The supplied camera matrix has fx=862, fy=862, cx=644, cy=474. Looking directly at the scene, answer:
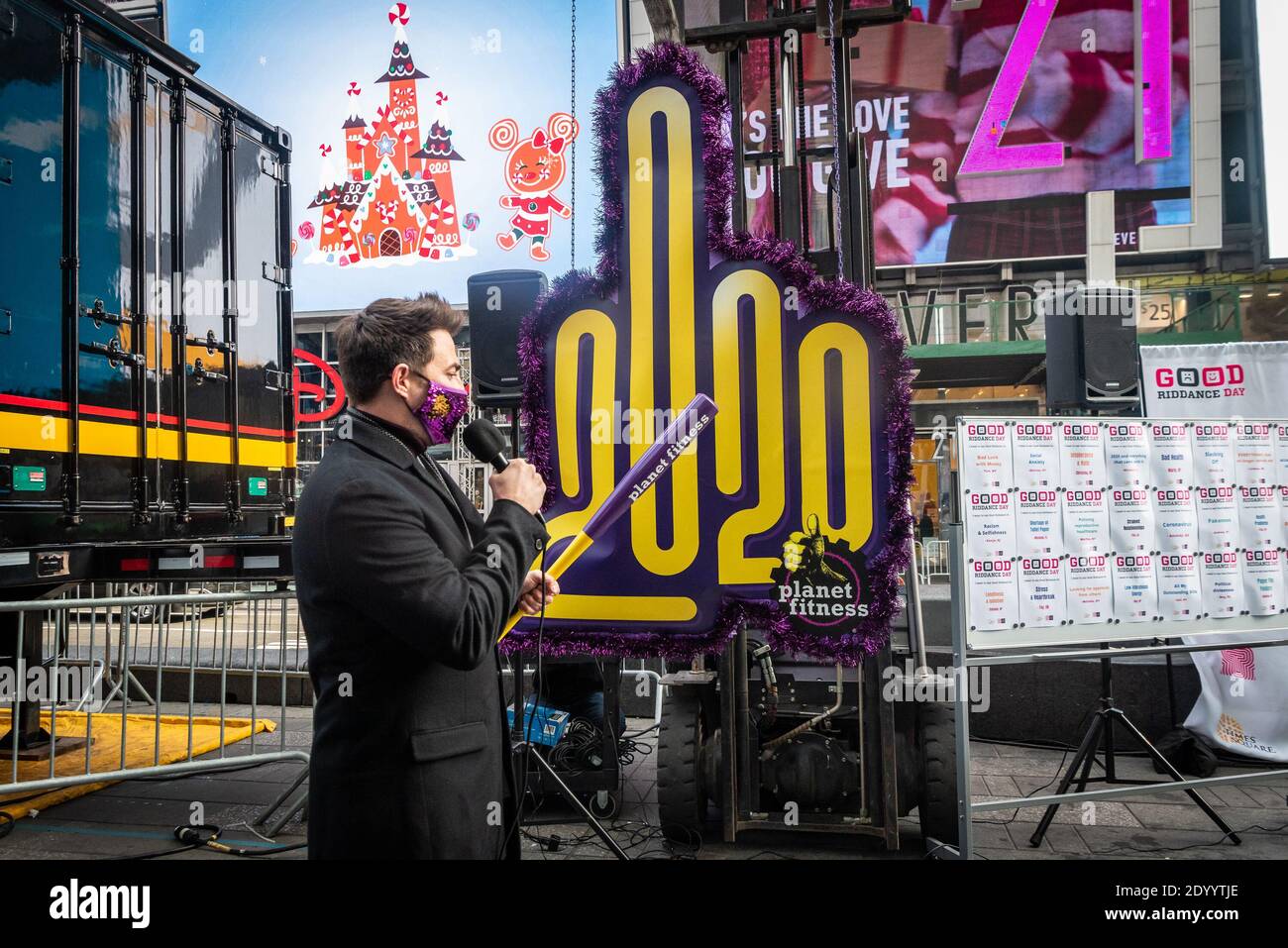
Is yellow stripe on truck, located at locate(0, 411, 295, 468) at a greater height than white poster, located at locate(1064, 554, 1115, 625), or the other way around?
yellow stripe on truck, located at locate(0, 411, 295, 468)

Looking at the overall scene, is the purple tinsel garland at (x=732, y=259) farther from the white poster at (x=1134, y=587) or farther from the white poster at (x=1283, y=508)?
the white poster at (x=1283, y=508)

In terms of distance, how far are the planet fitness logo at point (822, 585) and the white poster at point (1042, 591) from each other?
36.2 inches

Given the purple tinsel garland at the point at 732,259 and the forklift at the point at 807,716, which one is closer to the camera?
the purple tinsel garland at the point at 732,259

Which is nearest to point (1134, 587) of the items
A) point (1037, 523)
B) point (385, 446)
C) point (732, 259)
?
point (1037, 523)

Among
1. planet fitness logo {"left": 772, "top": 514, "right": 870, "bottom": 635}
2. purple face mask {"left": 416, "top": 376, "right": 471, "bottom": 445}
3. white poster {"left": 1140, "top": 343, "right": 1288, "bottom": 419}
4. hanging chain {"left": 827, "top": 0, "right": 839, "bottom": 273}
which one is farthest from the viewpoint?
white poster {"left": 1140, "top": 343, "right": 1288, "bottom": 419}

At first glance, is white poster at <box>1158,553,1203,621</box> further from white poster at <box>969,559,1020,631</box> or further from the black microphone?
the black microphone

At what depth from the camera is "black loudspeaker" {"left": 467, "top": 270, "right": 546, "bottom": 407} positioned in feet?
13.9

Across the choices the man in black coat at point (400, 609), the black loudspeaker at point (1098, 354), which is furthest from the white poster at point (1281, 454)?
the man in black coat at point (400, 609)

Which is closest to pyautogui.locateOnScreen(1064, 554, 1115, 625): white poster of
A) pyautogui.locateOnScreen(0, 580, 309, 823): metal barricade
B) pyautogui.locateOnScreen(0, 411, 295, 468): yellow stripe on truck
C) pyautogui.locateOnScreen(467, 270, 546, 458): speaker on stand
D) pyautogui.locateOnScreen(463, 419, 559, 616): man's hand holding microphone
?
pyautogui.locateOnScreen(467, 270, 546, 458): speaker on stand

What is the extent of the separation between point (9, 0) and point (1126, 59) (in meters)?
17.9

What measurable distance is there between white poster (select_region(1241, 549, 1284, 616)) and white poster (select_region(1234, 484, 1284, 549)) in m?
0.05

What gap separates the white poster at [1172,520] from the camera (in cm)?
413

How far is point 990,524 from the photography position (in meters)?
3.87
